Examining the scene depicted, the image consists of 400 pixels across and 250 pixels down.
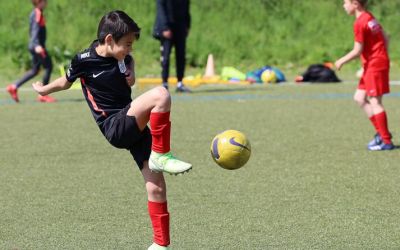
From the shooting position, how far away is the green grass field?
6.92 meters

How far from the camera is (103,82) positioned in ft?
20.9

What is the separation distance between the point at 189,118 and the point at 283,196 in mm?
6219

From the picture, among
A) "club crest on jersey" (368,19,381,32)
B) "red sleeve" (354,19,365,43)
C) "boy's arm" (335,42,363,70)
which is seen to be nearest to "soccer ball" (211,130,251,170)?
"boy's arm" (335,42,363,70)

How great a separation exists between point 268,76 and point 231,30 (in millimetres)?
6782

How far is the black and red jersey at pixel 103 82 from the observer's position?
20.9ft

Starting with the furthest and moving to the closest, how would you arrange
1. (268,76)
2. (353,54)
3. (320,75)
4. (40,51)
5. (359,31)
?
(268,76) → (320,75) → (40,51) → (359,31) → (353,54)

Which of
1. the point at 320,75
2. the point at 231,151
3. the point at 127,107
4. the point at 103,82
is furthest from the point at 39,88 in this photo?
the point at 320,75

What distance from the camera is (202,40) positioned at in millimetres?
26656

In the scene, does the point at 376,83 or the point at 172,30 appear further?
the point at 172,30

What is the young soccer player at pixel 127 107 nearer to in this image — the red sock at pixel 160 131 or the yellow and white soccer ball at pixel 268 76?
the red sock at pixel 160 131

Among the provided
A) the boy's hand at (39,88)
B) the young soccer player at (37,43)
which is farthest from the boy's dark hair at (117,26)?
the young soccer player at (37,43)

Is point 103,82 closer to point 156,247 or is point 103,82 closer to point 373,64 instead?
point 156,247

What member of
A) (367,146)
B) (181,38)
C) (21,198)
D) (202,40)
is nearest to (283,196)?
(21,198)

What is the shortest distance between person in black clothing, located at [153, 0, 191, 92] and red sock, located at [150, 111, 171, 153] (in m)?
12.3
